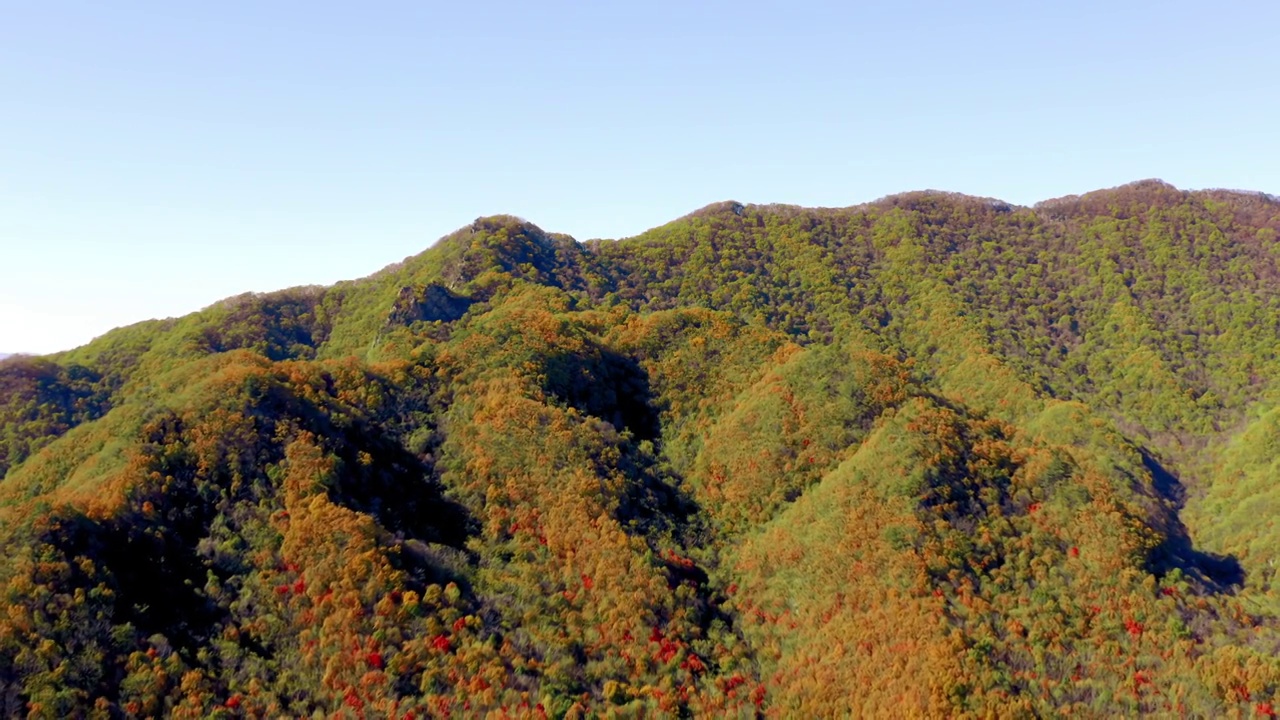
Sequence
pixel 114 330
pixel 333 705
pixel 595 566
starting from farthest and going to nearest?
pixel 114 330 → pixel 595 566 → pixel 333 705

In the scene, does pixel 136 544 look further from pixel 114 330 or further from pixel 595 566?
pixel 114 330

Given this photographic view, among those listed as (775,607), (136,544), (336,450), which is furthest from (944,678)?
(136,544)

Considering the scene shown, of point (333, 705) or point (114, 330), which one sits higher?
point (114, 330)

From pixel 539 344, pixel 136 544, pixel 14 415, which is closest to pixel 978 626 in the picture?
pixel 539 344

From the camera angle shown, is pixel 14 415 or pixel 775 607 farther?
pixel 14 415

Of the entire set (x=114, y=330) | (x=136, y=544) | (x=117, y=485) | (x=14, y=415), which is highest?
(x=114, y=330)

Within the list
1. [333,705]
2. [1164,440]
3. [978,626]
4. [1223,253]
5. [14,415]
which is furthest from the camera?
[1223,253]

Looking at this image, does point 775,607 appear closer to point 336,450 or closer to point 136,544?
point 336,450
